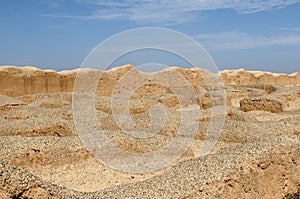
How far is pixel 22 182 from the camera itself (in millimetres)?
3424

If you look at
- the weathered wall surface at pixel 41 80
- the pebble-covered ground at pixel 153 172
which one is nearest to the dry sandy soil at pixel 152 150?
the pebble-covered ground at pixel 153 172

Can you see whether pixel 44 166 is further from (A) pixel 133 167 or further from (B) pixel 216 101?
(B) pixel 216 101

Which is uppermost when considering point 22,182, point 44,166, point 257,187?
point 22,182

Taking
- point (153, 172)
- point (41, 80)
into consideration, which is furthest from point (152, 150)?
point (41, 80)

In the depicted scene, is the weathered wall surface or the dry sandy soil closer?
the dry sandy soil

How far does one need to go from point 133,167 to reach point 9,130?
11.3 feet

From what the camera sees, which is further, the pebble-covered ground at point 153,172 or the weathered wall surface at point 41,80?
the weathered wall surface at point 41,80

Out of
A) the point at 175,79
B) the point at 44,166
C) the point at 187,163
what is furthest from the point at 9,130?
the point at 175,79

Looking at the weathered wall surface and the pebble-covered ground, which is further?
the weathered wall surface

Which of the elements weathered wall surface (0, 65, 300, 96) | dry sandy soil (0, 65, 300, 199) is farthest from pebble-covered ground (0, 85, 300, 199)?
weathered wall surface (0, 65, 300, 96)

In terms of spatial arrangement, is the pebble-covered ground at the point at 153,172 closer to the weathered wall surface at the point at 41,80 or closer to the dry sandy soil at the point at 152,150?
the dry sandy soil at the point at 152,150

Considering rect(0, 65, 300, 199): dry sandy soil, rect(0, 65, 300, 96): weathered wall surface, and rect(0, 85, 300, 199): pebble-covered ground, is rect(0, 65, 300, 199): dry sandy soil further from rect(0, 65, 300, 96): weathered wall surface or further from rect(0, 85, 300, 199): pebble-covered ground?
rect(0, 65, 300, 96): weathered wall surface

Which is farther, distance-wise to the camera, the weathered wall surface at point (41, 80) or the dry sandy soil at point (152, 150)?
the weathered wall surface at point (41, 80)

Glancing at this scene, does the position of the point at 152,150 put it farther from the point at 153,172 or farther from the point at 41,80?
the point at 41,80
